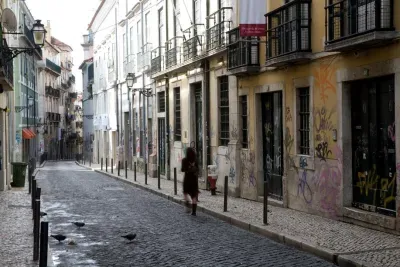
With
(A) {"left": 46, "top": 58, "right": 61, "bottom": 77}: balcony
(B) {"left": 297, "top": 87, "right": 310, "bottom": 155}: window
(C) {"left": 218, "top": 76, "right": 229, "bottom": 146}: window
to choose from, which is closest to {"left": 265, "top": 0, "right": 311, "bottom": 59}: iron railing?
(B) {"left": 297, "top": 87, "right": 310, "bottom": 155}: window

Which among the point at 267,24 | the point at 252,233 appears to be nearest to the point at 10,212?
the point at 252,233

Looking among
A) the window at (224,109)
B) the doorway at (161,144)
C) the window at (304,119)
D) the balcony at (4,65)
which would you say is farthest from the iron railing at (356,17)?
the doorway at (161,144)

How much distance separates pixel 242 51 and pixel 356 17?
6.28m

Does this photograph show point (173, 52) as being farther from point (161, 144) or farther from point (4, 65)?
point (4, 65)

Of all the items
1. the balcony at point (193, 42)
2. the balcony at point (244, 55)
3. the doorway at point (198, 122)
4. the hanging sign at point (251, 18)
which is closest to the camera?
the hanging sign at point (251, 18)

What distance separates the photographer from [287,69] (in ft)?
50.8

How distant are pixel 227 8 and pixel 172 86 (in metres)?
8.08

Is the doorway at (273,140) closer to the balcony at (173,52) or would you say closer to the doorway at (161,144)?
the balcony at (173,52)

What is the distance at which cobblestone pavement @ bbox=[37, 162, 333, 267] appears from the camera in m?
9.55

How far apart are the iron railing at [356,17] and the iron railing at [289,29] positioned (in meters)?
1.09

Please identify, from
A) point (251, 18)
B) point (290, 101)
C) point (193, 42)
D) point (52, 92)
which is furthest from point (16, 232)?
point (52, 92)

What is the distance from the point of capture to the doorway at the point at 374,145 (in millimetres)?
11305

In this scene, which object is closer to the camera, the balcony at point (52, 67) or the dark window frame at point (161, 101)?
the dark window frame at point (161, 101)

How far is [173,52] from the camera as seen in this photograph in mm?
26156
